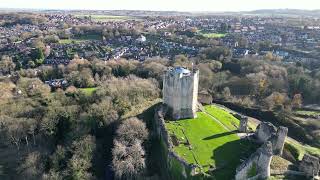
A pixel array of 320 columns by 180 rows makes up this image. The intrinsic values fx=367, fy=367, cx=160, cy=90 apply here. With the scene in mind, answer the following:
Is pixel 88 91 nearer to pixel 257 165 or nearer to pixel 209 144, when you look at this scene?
pixel 209 144

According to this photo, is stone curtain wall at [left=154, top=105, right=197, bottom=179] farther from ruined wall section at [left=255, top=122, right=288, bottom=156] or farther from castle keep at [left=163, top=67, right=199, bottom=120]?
ruined wall section at [left=255, top=122, right=288, bottom=156]

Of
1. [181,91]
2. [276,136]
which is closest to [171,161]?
[276,136]

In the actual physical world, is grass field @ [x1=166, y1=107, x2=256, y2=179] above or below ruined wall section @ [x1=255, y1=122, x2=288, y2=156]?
below

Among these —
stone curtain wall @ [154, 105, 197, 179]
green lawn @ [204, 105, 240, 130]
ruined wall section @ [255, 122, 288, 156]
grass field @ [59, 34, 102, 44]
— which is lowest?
stone curtain wall @ [154, 105, 197, 179]

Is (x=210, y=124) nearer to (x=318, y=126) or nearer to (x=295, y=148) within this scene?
(x=295, y=148)

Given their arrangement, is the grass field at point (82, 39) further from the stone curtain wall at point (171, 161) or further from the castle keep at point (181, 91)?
the stone curtain wall at point (171, 161)

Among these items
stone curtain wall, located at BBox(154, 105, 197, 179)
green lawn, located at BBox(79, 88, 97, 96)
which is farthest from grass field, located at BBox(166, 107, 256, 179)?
green lawn, located at BBox(79, 88, 97, 96)
